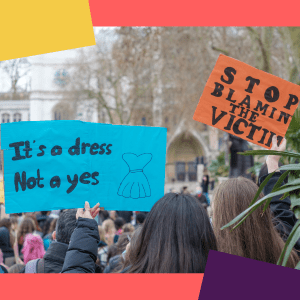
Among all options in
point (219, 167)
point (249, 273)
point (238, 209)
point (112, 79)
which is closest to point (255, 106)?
point (238, 209)

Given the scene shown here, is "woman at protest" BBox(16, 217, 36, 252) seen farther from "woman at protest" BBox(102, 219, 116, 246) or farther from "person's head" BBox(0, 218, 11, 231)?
"woman at protest" BBox(102, 219, 116, 246)

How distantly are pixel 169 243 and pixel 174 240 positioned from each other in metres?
0.04

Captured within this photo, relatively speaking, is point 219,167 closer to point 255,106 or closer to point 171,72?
point 171,72

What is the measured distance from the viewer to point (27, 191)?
2658mm

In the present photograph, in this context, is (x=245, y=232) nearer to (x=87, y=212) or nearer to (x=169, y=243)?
(x=169, y=243)

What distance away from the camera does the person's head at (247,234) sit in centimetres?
206

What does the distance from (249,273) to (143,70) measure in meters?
22.3

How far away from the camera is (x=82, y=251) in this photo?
1.89m

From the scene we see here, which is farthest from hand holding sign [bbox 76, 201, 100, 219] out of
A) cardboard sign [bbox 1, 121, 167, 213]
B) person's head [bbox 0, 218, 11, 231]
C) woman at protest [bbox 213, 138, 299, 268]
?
person's head [bbox 0, 218, 11, 231]

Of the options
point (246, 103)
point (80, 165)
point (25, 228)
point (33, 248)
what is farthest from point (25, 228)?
point (246, 103)

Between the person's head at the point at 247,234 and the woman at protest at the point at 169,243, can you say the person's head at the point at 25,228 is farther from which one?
the person's head at the point at 247,234

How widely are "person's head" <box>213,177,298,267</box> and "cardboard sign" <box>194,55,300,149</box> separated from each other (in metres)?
1.02

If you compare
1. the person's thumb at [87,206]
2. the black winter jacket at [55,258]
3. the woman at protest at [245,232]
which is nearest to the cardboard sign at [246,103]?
the woman at protest at [245,232]

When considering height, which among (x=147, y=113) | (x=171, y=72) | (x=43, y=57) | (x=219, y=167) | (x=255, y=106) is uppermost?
(x=43, y=57)
